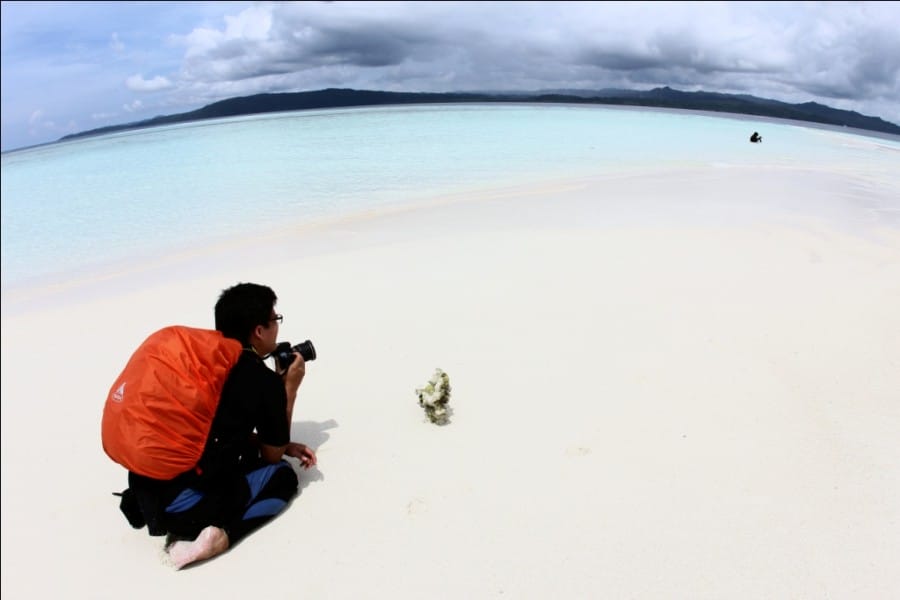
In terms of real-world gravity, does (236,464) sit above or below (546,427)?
above

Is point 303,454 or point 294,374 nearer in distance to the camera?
point 294,374

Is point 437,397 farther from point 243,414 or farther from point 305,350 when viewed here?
point 243,414

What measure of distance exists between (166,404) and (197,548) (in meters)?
0.81

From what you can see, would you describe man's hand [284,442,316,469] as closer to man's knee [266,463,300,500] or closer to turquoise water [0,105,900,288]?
man's knee [266,463,300,500]

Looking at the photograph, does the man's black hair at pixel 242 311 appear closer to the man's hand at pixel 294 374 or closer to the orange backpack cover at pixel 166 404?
the orange backpack cover at pixel 166 404

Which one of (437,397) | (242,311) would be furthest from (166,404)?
(437,397)

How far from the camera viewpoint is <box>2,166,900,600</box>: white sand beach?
250 cm

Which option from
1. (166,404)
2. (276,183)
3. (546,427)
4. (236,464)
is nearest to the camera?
(166,404)

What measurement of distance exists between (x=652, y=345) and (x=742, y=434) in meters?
1.18

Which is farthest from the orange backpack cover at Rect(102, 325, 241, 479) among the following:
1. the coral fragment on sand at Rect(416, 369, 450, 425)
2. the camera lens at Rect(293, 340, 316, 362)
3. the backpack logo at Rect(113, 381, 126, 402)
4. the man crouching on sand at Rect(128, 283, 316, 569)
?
the coral fragment on sand at Rect(416, 369, 450, 425)

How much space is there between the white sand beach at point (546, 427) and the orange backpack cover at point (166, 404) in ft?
A: 2.21

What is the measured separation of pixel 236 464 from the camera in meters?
2.79

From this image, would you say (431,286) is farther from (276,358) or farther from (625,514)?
(625,514)

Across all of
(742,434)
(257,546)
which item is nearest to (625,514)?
(742,434)
